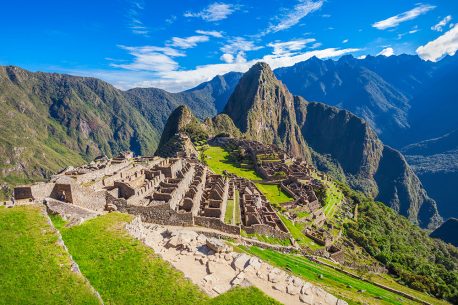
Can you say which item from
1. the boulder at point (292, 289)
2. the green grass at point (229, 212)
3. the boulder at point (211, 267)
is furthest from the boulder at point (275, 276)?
the green grass at point (229, 212)

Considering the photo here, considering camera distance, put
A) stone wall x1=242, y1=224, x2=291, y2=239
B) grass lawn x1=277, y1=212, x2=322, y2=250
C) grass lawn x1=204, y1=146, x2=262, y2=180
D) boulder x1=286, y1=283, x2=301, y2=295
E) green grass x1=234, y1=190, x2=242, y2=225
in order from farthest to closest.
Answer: grass lawn x1=204, y1=146, x2=262, y2=180, grass lawn x1=277, y1=212, x2=322, y2=250, green grass x1=234, y1=190, x2=242, y2=225, stone wall x1=242, y1=224, x2=291, y2=239, boulder x1=286, y1=283, x2=301, y2=295

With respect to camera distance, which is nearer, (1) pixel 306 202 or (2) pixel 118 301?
(2) pixel 118 301

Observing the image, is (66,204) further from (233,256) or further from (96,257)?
(233,256)

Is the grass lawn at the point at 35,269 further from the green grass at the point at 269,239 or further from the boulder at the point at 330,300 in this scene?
the green grass at the point at 269,239

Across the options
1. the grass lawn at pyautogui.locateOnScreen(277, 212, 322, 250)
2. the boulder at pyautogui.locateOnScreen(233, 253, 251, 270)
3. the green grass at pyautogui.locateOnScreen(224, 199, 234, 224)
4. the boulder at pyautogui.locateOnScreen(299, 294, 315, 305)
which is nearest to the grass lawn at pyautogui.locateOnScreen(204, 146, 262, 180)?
the grass lawn at pyautogui.locateOnScreen(277, 212, 322, 250)

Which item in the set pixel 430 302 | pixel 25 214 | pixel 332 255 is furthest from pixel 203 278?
pixel 430 302

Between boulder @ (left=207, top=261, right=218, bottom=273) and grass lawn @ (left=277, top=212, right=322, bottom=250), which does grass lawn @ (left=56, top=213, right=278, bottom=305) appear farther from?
grass lawn @ (left=277, top=212, right=322, bottom=250)
